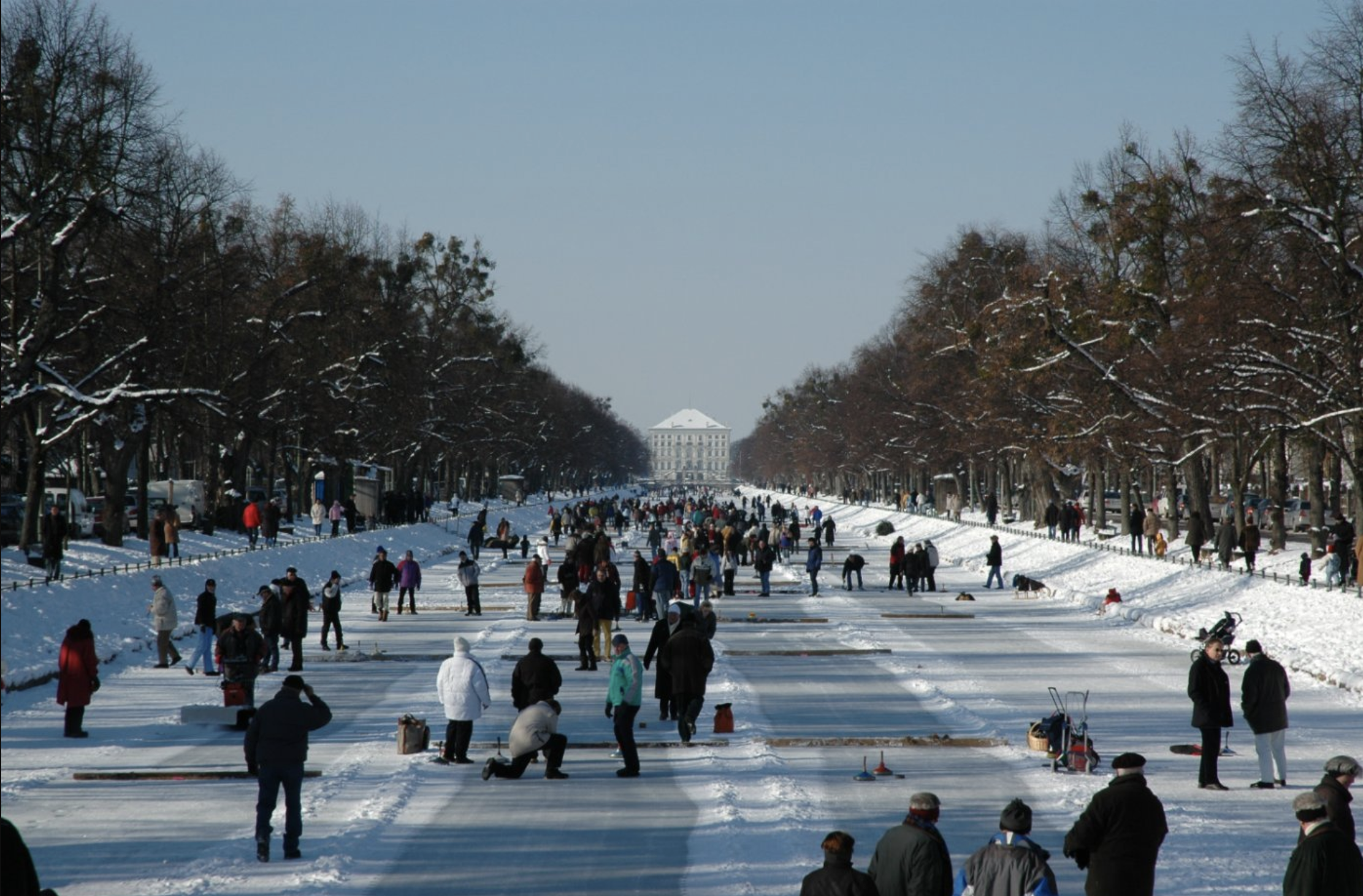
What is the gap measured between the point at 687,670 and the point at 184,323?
23.6 m

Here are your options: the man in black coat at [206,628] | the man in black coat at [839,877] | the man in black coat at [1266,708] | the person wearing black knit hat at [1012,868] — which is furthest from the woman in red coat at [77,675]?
the man in black coat at [1266,708]

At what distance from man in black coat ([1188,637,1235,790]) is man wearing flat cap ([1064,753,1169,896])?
198 inches

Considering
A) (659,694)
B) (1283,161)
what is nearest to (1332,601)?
(1283,161)

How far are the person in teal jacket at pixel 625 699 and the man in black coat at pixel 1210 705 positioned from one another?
5.13m

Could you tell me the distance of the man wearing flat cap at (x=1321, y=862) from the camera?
782 cm

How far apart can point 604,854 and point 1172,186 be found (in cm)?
3604

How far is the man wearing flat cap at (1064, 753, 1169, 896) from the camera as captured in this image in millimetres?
8867

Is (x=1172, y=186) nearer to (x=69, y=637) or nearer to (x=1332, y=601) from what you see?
(x=1332, y=601)

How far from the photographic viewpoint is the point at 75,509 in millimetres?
43469

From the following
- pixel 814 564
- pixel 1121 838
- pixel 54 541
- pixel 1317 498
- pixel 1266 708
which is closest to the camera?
pixel 1121 838

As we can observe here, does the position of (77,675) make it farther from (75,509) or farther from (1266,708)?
(75,509)

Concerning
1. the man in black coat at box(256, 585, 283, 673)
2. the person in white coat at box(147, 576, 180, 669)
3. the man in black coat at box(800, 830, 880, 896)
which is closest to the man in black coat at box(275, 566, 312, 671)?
the man in black coat at box(256, 585, 283, 673)

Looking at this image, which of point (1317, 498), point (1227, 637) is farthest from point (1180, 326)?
point (1227, 637)

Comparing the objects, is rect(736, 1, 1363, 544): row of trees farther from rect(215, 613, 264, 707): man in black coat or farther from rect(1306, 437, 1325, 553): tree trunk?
rect(215, 613, 264, 707): man in black coat
